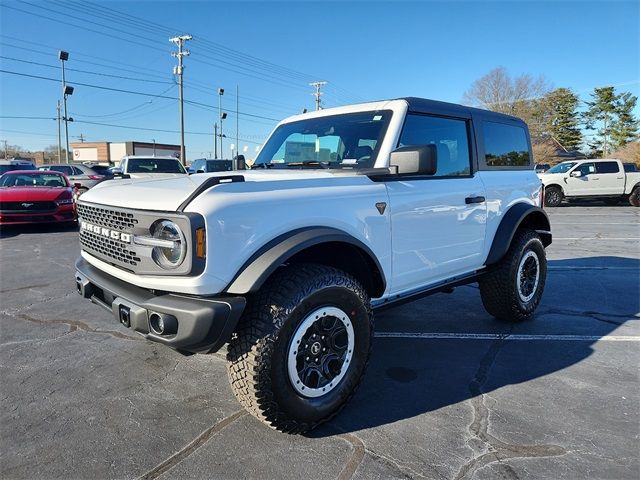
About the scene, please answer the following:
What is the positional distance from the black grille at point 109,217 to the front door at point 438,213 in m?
1.65

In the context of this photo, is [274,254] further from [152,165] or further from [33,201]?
[152,165]

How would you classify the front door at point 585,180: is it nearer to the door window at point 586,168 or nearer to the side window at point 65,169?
the door window at point 586,168

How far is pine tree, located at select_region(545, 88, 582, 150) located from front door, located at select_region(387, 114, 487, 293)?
57233mm

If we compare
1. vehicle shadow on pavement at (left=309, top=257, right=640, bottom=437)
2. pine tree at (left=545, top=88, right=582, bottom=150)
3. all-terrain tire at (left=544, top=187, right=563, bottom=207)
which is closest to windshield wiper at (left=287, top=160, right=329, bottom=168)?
vehicle shadow on pavement at (left=309, top=257, right=640, bottom=437)

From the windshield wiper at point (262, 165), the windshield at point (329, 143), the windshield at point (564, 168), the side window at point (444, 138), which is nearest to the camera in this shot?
the windshield at point (329, 143)

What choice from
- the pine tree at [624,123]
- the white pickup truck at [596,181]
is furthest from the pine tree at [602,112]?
the white pickup truck at [596,181]

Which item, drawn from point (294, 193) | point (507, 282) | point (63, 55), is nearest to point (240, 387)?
point (294, 193)

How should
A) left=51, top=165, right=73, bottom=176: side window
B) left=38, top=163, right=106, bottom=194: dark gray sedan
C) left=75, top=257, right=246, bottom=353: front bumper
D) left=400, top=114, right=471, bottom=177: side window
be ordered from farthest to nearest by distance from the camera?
1. left=51, top=165, right=73, bottom=176: side window
2. left=38, top=163, right=106, bottom=194: dark gray sedan
3. left=400, top=114, right=471, bottom=177: side window
4. left=75, top=257, right=246, bottom=353: front bumper

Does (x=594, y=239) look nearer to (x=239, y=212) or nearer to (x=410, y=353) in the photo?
(x=410, y=353)

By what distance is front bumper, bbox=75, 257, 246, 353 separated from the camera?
2156mm

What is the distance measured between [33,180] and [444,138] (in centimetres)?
1136

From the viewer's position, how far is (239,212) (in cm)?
228

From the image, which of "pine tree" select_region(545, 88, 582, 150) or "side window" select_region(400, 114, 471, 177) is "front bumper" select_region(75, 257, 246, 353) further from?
"pine tree" select_region(545, 88, 582, 150)

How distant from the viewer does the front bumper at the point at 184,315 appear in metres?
2.16
